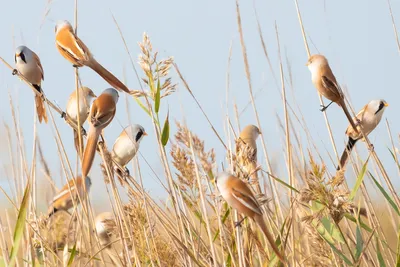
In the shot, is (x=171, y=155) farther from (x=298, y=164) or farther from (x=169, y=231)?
(x=298, y=164)

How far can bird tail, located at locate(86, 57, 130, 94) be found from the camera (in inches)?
99.7

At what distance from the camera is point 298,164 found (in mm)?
3195

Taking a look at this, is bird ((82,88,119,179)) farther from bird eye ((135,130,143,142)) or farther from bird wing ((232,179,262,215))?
bird wing ((232,179,262,215))

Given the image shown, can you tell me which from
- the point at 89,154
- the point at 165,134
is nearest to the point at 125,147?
the point at 89,154

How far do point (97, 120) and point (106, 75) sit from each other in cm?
25

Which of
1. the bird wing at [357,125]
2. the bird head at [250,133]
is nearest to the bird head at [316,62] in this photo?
the bird wing at [357,125]

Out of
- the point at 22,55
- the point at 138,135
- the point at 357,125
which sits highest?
the point at 22,55

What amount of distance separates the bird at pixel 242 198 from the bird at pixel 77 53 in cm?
71

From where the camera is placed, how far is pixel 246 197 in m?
2.03

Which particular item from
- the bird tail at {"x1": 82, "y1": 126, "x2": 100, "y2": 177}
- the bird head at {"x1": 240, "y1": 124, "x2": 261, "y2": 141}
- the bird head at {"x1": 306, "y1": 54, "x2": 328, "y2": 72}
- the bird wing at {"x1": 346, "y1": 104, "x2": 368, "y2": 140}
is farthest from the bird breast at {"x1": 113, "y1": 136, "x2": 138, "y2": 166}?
the bird wing at {"x1": 346, "y1": 104, "x2": 368, "y2": 140}

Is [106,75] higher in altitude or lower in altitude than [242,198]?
higher

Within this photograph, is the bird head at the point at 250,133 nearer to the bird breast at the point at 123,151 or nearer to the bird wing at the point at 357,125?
the bird wing at the point at 357,125

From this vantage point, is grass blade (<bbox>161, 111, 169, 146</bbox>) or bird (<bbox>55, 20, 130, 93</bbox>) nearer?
grass blade (<bbox>161, 111, 169, 146</bbox>)

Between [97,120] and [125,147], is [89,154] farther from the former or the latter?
[125,147]
